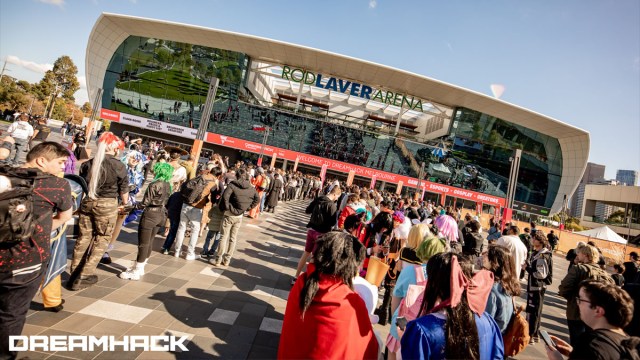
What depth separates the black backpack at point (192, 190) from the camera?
17.5 ft

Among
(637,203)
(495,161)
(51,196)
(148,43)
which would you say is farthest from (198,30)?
(637,203)

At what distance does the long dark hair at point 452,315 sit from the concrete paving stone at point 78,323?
3.31m

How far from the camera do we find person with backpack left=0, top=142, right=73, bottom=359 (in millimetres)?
1949

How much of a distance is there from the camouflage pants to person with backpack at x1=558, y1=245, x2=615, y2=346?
19.9 ft

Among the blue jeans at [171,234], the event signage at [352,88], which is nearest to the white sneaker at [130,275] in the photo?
the blue jeans at [171,234]

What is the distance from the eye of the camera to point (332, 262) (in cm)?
172

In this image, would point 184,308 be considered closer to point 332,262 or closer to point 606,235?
point 332,262

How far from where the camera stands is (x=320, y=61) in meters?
32.8

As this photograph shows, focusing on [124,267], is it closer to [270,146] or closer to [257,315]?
[257,315]

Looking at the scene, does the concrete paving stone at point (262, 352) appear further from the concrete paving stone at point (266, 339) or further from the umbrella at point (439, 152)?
the umbrella at point (439, 152)

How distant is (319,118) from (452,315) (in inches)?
1415

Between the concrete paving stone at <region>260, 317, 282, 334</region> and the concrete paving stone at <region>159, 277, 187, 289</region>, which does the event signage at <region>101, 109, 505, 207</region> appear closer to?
the concrete paving stone at <region>159, 277, 187, 289</region>

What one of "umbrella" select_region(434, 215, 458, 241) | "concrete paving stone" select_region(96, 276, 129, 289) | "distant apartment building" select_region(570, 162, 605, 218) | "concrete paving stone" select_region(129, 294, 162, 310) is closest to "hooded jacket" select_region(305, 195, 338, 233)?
"umbrella" select_region(434, 215, 458, 241)

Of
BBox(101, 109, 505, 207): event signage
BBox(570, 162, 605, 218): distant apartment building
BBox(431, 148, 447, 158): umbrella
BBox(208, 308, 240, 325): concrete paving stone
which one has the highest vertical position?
BBox(570, 162, 605, 218): distant apartment building
